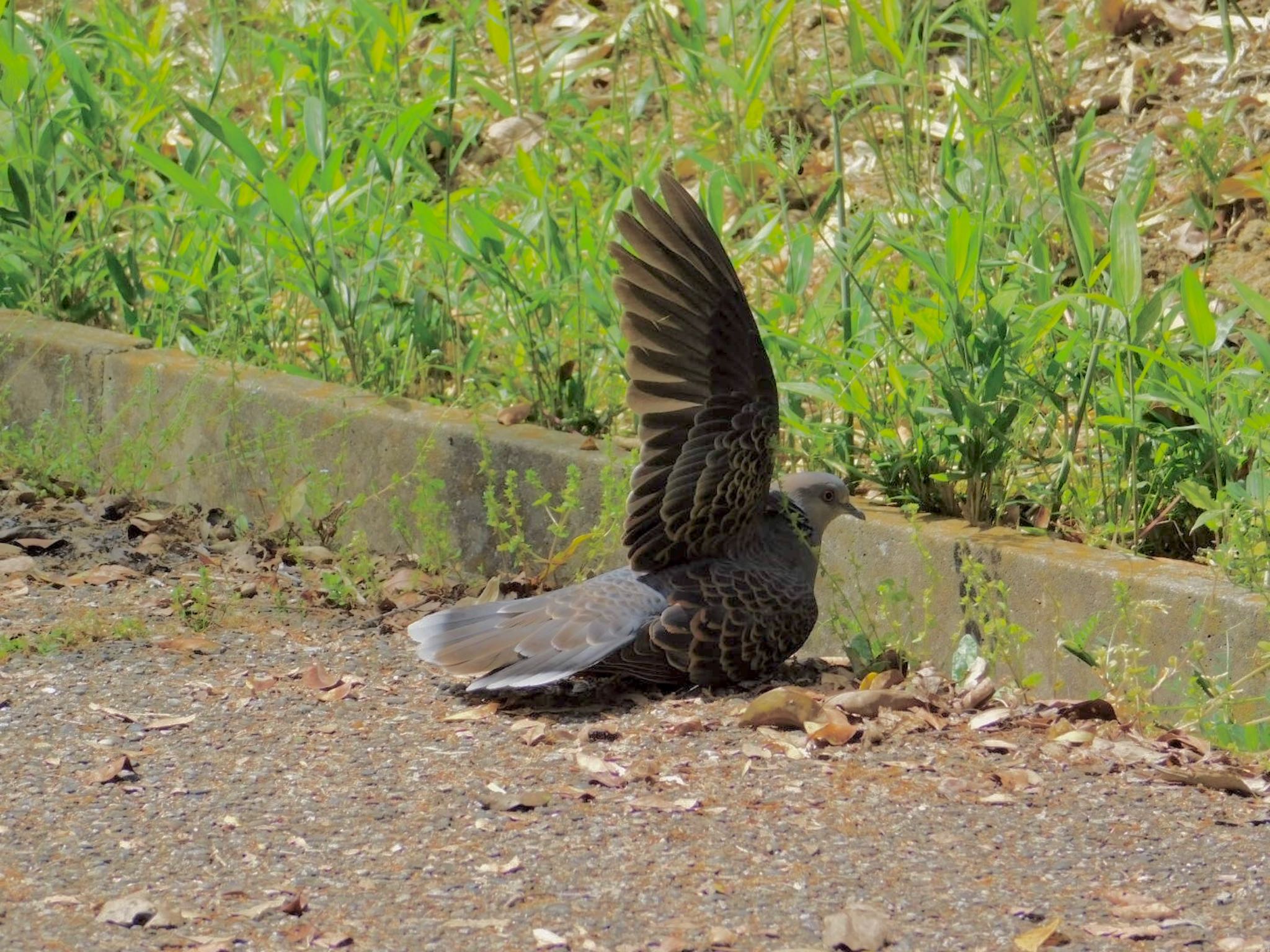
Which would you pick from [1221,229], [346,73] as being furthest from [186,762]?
[346,73]

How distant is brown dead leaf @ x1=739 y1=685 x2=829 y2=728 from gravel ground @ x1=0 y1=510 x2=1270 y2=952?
5 centimetres

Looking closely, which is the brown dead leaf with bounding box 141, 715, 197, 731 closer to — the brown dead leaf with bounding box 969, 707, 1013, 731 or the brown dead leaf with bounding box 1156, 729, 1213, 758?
the brown dead leaf with bounding box 969, 707, 1013, 731

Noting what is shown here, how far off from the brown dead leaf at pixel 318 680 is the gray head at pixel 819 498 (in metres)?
1.14

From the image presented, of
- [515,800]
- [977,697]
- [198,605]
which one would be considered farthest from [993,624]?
[198,605]

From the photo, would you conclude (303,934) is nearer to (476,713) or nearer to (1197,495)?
(476,713)

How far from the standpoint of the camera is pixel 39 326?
6.00m

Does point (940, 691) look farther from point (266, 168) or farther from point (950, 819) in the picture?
point (266, 168)

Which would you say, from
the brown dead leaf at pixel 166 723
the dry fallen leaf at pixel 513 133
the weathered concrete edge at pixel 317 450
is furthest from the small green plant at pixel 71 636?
the dry fallen leaf at pixel 513 133

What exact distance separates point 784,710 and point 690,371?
788mm

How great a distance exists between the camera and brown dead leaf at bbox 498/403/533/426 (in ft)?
16.2

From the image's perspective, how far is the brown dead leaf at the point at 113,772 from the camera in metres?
3.40

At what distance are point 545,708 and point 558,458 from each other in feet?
3.23

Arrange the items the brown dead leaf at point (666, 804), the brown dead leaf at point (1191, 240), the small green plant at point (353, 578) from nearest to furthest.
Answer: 1. the brown dead leaf at point (666, 804)
2. the small green plant at point (353, 578)
3. the brown dead leaf at point (1191, 240)

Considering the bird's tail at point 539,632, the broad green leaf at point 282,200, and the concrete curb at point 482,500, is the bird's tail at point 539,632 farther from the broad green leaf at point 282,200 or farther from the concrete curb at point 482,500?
the broad green leaf at point 282,200
